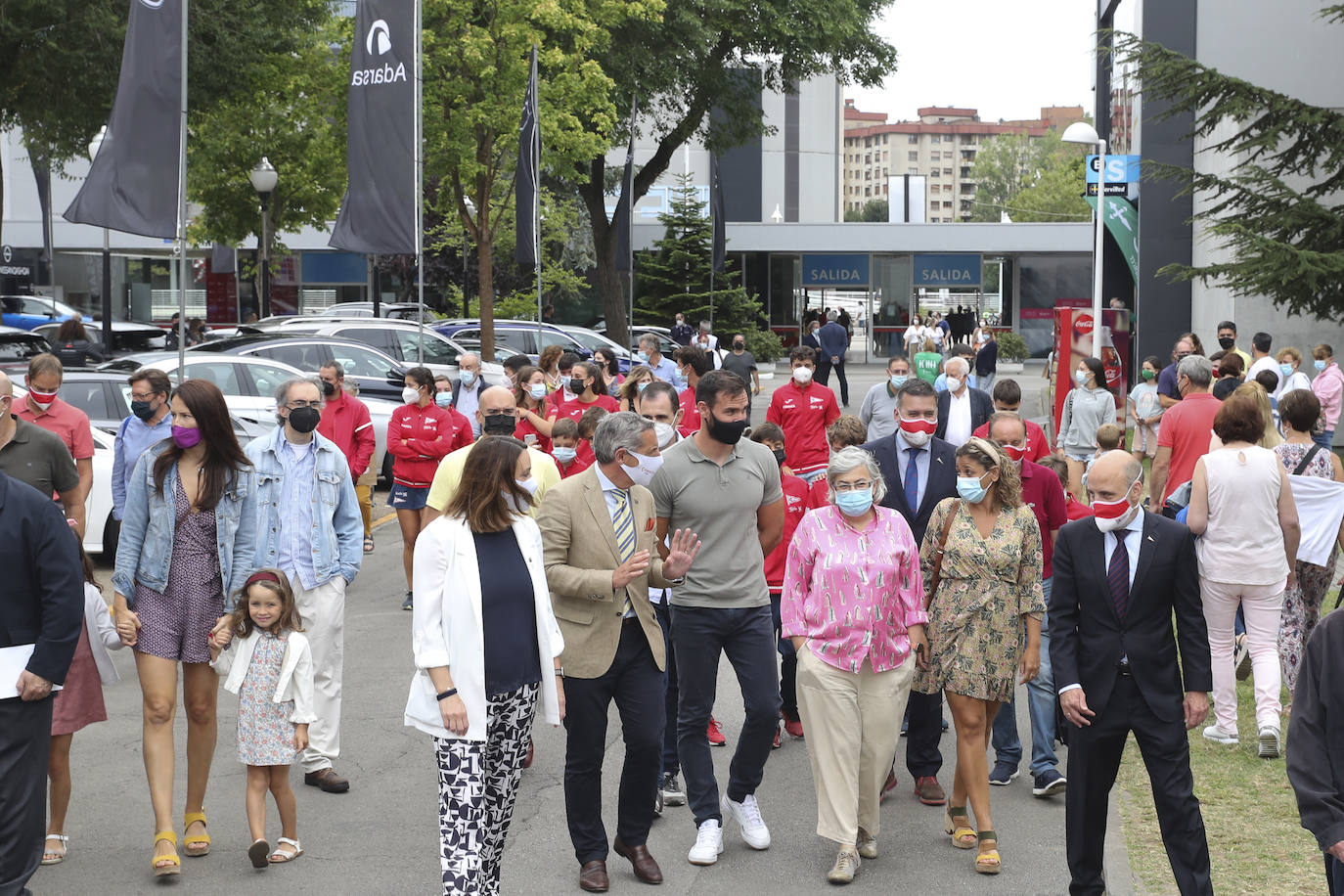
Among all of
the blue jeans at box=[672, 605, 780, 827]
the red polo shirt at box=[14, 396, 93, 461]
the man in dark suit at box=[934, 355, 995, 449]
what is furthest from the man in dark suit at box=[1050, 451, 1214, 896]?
the red polo shirt at box=[14, 396, 93, 461]

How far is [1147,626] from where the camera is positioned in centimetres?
561

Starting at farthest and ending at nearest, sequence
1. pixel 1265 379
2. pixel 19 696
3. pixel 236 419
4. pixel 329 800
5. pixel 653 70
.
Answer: pixel 653 70
pixel 236 419
pixel 1265 379
pixel 329 800
pixel 19 696

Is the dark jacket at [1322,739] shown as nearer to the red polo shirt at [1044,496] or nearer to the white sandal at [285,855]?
the red polo shirt at [1044,496]

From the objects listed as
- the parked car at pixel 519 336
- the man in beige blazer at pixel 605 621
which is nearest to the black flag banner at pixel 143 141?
the man in beige blazer at pixel 605 621

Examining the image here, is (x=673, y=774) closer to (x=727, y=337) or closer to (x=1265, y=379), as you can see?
(x=1265, y=379)

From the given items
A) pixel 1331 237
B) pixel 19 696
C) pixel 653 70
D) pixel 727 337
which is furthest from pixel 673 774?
pixel 727 337

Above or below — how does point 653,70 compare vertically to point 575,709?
above

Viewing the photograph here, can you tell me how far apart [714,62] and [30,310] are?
23399 millimetres

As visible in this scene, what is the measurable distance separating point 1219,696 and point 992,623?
8.04 feet

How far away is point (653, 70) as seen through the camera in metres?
35.8

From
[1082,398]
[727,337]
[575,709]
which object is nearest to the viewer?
[575,709]

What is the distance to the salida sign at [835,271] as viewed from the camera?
165ft

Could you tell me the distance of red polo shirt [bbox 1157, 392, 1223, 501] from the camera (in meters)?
10.1

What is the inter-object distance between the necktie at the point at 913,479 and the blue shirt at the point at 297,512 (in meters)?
3.09
